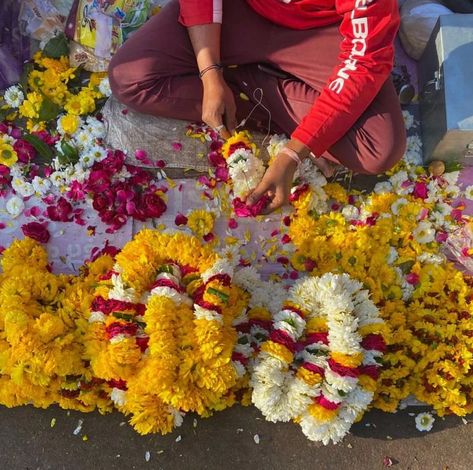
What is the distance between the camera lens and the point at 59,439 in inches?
74.4

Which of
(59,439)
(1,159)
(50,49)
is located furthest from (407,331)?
(50,49)

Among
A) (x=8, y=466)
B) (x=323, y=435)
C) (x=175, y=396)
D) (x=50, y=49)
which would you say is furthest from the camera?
(x=50, y=49)

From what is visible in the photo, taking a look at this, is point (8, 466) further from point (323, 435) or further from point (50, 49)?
point (50, 49)

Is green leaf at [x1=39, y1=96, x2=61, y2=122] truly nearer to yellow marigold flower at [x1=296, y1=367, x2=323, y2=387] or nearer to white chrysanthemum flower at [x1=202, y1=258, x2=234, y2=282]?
white chrysanthemum flower at [x1=202, y1=258, x2=234, y2=282]

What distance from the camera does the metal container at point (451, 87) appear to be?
1.87 metres

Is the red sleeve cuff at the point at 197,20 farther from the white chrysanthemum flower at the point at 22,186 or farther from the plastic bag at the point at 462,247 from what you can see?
the plastic bag at the point at 462,247

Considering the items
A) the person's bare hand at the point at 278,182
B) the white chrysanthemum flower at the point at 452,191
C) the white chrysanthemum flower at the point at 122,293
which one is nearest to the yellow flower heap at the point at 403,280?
the white chrysanthemum flower at the point at 452,191

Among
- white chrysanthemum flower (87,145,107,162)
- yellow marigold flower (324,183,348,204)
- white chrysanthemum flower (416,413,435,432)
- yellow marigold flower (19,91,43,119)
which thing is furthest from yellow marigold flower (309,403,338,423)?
yellow marigold flower (19,91,43,119)

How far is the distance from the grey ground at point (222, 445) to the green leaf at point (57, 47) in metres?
1.44

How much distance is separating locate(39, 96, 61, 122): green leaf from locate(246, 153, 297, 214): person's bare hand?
96 centimetres

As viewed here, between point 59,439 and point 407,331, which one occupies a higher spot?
point 407,331

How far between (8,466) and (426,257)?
1703 millimetres

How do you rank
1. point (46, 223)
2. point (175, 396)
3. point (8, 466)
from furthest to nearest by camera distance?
1. point (46, 223)
2. point (8, 466)
3. point (175, 396)

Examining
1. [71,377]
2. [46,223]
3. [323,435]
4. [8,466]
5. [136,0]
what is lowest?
[8,466]
